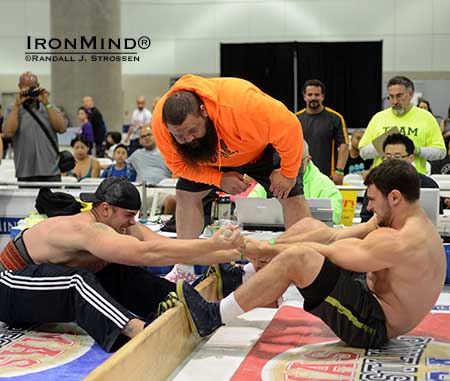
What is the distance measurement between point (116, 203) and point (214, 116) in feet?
2.23

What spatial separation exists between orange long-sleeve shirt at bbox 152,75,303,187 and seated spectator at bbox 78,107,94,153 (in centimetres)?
739

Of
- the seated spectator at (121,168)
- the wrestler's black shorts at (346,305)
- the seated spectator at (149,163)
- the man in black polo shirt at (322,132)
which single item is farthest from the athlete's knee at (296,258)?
the seated spectator at (121,168)

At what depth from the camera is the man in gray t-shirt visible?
27.7 ft

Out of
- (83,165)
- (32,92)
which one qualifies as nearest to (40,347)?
(32,92)

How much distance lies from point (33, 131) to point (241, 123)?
393 cm

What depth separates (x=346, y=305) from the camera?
3736 millimetres

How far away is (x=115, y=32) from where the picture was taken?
41.1 ft

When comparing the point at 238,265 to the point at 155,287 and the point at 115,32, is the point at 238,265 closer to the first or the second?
the point at 155,287

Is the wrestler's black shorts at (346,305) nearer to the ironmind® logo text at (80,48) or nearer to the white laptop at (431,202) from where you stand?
the white laptop at (431,202)

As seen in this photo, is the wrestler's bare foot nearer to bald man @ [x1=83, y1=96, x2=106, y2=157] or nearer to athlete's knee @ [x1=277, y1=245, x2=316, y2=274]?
athlete's knee @ [x1=277, y1=245, x2=316, y2=274]

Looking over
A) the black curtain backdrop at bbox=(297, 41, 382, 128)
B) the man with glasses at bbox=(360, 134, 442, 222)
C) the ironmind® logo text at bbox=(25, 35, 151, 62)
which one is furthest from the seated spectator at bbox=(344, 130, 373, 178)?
the ironmind® logo text at bbox=(25, 35, 151, 62)

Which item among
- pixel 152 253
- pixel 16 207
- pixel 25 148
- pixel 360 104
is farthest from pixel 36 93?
pixel 360 104

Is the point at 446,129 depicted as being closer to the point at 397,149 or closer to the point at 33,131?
the point at 397,149

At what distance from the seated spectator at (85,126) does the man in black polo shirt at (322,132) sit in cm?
513
